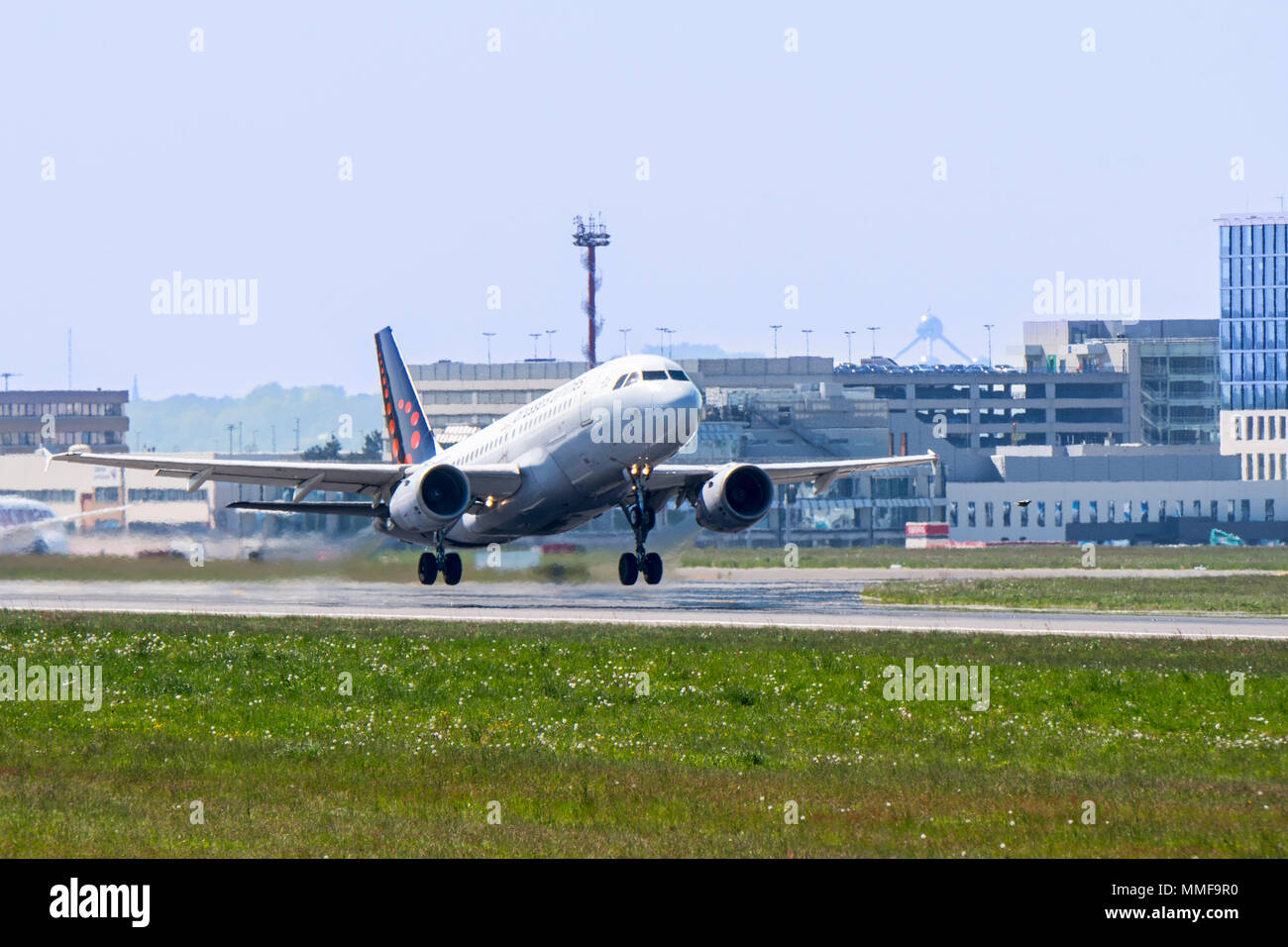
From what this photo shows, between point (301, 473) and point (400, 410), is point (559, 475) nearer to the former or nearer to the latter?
point (301, 473)

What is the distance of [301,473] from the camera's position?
171ft

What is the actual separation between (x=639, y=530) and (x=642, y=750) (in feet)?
84.0

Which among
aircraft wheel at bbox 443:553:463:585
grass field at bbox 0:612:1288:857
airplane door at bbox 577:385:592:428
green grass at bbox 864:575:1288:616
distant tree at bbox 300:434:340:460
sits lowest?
grass field at bbox 0:612:1288:857

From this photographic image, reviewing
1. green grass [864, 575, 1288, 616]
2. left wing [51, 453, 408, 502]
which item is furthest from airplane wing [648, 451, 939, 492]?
left wing [51, 453, 408, 502]

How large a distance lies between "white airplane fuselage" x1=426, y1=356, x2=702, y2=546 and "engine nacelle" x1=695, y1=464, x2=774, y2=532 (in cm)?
247

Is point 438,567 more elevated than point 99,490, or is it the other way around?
point 99,490

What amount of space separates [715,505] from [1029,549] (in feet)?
200

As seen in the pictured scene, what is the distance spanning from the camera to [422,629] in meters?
38.5

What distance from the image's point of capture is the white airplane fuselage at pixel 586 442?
146ft

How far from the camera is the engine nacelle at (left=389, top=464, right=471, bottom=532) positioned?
4744 centimetres

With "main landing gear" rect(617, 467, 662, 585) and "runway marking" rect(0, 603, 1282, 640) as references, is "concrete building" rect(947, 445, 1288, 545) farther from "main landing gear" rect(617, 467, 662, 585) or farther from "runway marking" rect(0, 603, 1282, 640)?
"runway marking" rect(0, 603, 1282, 640)

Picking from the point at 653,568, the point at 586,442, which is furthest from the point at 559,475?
the point at 653,568

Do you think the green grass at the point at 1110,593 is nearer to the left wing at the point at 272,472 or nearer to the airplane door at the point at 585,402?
the airplane door at the point at 585,402
